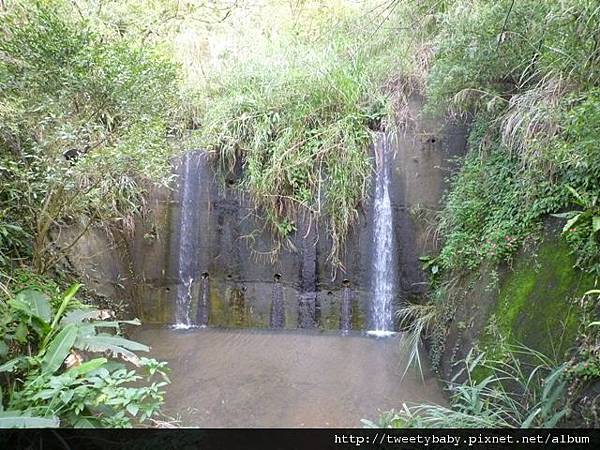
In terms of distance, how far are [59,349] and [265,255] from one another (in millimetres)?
2621

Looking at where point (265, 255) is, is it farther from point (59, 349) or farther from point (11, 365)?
point (11, 365)

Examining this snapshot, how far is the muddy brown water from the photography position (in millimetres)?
3039

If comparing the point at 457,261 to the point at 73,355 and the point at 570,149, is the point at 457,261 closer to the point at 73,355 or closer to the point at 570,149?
the point at 570,149

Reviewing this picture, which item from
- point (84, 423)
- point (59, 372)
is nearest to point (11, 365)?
point (59, 372)

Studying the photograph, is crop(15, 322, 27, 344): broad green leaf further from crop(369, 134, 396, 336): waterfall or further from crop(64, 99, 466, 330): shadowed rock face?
crop(369, 134, 396, 336): waterfall

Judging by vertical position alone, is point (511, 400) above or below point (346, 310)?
below

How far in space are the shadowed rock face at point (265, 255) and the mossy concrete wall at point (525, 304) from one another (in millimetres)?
1198

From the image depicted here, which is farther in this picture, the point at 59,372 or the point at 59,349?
the point at 59,372

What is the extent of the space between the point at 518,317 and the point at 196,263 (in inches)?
A: 135

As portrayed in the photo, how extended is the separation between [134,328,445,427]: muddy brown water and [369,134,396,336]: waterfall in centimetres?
28

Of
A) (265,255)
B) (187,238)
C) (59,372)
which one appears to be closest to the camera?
(59,372)

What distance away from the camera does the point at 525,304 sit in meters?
2.76

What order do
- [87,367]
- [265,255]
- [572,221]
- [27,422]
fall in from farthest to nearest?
[265,255], [572,221], [87,367], [27,422]

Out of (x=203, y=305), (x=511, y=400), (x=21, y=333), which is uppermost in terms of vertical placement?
(x=21, y=333)
